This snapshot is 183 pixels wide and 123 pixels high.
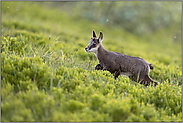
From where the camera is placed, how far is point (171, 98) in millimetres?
5207

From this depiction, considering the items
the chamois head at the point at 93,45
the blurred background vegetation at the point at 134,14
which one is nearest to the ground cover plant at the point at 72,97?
the chamois head at the point at 93,45

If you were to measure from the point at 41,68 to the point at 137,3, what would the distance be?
1937 centimetres

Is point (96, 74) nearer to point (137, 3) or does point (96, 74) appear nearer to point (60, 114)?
point (60, 114)

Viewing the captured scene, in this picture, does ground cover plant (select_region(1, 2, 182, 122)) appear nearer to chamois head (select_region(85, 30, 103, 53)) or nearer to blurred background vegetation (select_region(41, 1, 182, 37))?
chamois head (select_region(85, 30, 103, 53))

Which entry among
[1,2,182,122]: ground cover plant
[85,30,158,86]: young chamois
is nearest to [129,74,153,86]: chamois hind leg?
[85,30,158,86]: young chamois

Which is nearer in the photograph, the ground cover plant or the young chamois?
the ground cover plant

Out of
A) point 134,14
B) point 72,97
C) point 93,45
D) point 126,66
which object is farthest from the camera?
point 134,14

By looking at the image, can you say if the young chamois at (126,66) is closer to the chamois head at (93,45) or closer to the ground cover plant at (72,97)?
the chamois head at (93,45)

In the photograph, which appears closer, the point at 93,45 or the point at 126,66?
the point at 126,66

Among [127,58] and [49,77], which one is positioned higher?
[127,58]

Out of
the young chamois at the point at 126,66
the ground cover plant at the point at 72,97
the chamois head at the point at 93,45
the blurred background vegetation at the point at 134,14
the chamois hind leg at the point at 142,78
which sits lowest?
the ground cover plant at the point at 72,97

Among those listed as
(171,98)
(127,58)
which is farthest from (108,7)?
(171,98)

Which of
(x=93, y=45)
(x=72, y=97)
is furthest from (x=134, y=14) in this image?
(x=72, y=97)

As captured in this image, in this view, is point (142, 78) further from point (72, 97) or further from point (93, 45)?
point (72, 97)
